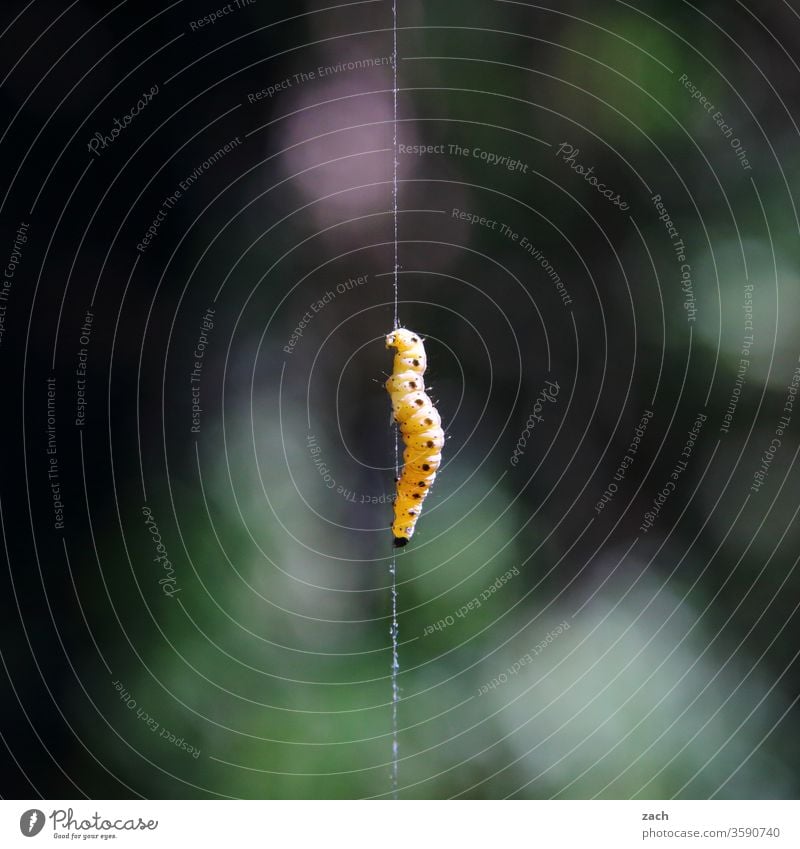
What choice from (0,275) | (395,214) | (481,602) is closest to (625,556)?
(481,602)
